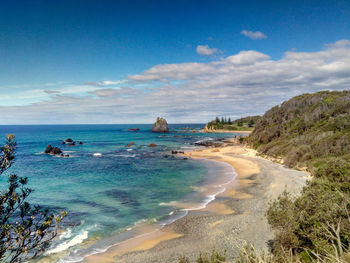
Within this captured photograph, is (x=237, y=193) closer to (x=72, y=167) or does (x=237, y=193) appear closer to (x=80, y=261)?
(x=80, y=261)

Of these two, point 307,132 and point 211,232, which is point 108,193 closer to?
point 211,232

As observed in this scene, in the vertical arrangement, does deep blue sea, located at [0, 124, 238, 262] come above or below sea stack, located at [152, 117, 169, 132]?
below

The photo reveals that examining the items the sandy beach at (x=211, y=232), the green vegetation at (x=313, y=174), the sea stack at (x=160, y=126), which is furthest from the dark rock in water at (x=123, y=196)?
the sea stack at (x=160, y=126)

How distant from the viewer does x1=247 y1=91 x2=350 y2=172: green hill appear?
120ft

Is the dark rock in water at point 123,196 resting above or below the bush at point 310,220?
below

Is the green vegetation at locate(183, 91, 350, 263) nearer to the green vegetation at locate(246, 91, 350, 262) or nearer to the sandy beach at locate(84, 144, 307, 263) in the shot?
the green vegetation at locate(246, 91, 350, 262)

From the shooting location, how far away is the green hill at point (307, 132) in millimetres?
36656

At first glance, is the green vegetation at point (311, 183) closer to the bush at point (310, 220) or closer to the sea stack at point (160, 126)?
the bush at point (310, 220)

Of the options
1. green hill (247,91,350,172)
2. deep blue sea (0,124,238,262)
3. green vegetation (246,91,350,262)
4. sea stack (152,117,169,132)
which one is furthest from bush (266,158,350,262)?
sea stack (152,117,169,132)

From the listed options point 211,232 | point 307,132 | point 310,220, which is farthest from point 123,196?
point 307,132

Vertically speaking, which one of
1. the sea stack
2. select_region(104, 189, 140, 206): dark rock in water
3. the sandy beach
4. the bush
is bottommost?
select_region(104, 189, 140, 206): dark rock in water

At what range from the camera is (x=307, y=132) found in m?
50.1

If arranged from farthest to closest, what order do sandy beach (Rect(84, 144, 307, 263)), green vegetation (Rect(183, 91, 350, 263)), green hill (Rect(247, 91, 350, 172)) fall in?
green hill (Rect(247, 91, 350, 172)) → sandy beach (Rect(84, 144, 307, 263)) → green vegetation (Rect(183, 91, 350, 263))

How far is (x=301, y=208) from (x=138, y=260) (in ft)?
33.8
